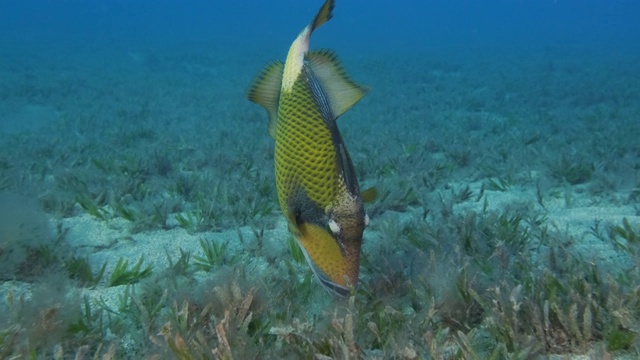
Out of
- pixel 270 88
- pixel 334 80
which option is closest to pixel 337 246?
pixel 334 80

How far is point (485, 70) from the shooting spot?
2022cm

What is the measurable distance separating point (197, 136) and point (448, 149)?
488 centimetres

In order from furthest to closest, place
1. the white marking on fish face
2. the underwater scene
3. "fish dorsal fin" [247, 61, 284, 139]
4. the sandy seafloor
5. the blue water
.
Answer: the blue water < the sandy seafloor < "fish dorsal fin" [247, 61, 284, 139] < the underwater scene < the white marking on fish face

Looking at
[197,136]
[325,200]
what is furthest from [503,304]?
[197,136]

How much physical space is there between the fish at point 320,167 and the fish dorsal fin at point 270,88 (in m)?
0.11

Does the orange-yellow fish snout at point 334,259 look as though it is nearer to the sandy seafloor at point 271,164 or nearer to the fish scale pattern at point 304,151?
the fish scale pattern at point 304,151

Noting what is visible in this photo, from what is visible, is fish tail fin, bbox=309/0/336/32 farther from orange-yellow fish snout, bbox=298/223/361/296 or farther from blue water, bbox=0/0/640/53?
blue water, bbox=0/0/640/53

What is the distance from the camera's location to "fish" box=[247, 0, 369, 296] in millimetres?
1985

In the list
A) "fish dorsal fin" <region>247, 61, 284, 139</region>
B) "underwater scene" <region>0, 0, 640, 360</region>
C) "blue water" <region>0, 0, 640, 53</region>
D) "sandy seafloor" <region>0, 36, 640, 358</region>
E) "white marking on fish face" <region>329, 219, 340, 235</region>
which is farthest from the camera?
"blue water" <region>0, 0, 640, 53</region>

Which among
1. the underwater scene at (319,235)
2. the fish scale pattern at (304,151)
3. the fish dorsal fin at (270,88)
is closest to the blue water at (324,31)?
the underwater scene at (319,235)

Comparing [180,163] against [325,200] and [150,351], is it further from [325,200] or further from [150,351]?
[325,200]

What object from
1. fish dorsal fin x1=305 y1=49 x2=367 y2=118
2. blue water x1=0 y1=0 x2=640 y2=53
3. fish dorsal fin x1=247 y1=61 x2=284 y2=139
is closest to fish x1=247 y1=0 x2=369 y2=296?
fish dorsal fin x1=305 y1=49 x2=367 y2=118

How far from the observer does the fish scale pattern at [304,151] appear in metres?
1.99

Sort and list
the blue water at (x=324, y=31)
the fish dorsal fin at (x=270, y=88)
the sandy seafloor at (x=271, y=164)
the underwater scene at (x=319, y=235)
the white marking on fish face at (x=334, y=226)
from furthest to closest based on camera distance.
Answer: the blue water at (x=324, y=31)
the sandy seafloor at (x=271, y=164)
the fish dorsal fin at (x=270, y=88)
the underwater scene at (x=319, y=235)
the white marking on fish face at (x=334, y=226)
